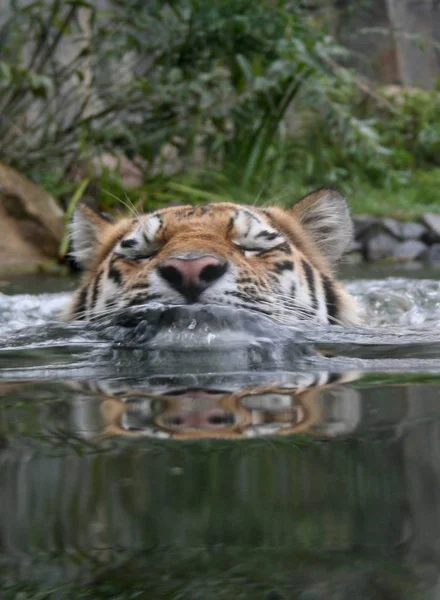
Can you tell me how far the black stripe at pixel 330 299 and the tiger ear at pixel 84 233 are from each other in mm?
846

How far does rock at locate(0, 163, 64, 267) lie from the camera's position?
24.2ft

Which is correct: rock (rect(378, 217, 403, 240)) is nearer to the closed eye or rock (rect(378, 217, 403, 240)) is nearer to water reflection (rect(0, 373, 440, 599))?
the closed eye

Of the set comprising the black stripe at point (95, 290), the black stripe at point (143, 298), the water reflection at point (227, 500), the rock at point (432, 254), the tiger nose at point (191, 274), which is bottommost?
the water reflection at point (227, 500)

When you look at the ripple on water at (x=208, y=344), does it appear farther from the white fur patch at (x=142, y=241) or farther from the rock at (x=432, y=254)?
the rock at (x=432, y=254)

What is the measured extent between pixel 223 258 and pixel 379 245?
655cm

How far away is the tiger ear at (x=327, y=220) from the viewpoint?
12.0ft

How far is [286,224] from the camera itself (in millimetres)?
3553

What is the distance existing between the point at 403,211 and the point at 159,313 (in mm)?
7575

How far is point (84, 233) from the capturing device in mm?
3781

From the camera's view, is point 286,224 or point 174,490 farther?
point 286,224

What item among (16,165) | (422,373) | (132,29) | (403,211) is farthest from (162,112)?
(422,373)

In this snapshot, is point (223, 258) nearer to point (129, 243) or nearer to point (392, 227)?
point (129, 243)

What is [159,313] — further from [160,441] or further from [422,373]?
[160,441]

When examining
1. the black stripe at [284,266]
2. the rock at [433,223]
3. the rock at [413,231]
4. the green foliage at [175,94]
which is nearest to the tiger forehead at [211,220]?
the black stripe at [284,266]
